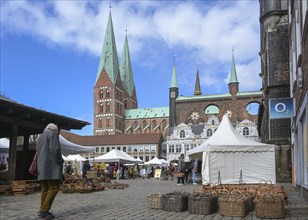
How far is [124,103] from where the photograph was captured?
127m

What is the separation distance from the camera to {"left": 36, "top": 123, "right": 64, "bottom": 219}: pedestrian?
22.7 feet

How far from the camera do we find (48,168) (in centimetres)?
697

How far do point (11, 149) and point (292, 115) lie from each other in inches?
431

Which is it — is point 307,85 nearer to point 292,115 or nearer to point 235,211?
point 235,211

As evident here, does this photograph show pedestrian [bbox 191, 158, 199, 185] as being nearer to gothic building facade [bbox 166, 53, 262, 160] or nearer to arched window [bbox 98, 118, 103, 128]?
gothic building facade [bbox 166, 53, 262, 160]

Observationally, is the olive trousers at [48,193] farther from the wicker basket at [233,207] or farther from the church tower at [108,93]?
the church tower at [108,93]

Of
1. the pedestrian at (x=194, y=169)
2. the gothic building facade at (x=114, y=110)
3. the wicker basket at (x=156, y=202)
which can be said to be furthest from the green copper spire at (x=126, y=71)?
the wicker basket at (x=156, y=202)

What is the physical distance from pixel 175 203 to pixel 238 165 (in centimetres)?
1080

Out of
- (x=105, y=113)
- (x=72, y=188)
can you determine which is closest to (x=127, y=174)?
(x=72, y=188)

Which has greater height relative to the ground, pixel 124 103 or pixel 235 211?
pixel 124 103

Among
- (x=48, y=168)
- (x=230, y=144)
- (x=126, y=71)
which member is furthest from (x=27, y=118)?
(x=126, y=71)

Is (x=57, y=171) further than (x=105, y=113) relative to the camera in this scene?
No

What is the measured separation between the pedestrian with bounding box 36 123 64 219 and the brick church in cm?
7538

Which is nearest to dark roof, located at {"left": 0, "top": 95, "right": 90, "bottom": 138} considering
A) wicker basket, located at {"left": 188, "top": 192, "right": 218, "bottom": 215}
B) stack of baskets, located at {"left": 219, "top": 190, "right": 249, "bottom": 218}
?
wicker basket, located at {"left": 188, "top": 192, "right": 218, "bottom": 215}
